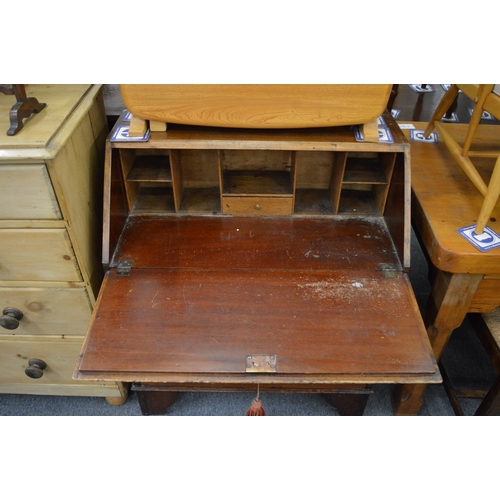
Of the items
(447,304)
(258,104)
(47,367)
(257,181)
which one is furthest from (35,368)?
(447,304)

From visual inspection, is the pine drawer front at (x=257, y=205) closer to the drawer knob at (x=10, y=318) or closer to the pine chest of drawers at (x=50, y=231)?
the pine chest of drawers at (x=50, y=231)

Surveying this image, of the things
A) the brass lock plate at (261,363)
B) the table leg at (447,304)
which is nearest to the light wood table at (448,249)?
→ the table leg at (447,304)

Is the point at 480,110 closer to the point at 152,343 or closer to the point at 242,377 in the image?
the point at 242,377

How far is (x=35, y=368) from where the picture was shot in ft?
5.23

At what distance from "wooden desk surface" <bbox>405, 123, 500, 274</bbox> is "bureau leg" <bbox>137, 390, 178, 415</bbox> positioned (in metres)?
1.06

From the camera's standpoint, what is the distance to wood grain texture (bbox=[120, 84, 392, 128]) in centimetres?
122

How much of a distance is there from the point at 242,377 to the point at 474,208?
3.09 ft

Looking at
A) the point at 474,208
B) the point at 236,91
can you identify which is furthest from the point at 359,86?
the point at 474,208

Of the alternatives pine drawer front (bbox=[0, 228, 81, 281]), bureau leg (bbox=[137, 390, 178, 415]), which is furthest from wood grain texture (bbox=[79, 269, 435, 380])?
bureau leg (bbox=[137, 390, 178, 415])

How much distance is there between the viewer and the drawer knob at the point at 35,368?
1578 millimetres

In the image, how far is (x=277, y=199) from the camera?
148 centimetres

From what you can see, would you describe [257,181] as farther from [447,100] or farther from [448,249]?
[447,100]

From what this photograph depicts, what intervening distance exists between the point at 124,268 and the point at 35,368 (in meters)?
0.62

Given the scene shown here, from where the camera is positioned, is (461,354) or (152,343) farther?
(461,354)
